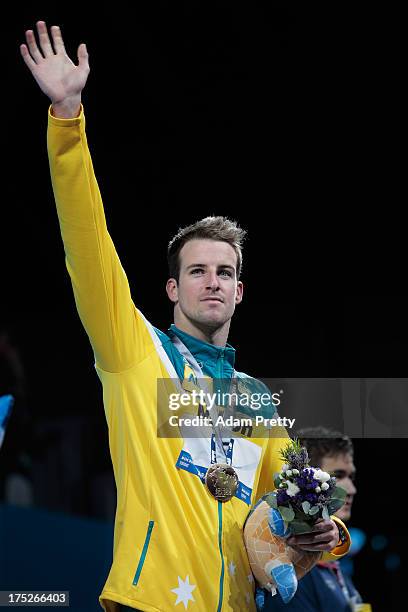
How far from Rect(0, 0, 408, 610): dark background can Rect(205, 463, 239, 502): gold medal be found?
9.38 ft

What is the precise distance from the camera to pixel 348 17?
239 inches

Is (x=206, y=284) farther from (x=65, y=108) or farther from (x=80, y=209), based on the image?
(x=65, y=108)

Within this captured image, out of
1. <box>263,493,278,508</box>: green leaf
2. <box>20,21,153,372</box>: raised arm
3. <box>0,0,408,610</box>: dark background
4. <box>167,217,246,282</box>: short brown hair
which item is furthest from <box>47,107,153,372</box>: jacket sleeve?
<box>0,0,408,610</box>: dark background

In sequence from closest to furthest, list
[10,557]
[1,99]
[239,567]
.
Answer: [239,567], [10,557], [1,99]

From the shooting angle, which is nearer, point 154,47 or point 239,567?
point 239,567

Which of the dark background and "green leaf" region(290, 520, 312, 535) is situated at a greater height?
the dark background

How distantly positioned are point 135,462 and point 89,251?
71cm

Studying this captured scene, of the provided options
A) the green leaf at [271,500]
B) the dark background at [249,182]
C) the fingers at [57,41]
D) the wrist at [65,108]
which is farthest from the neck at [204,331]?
the dark background at [249,182]

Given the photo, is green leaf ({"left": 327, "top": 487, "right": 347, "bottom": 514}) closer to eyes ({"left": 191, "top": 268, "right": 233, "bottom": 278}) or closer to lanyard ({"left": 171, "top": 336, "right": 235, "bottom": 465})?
lanyard ({"left": 171, "top": 336, "right": 235, "bottom": 465})

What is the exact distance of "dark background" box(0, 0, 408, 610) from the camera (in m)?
5.97

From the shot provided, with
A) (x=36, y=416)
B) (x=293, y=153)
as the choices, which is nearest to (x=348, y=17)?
(x=293, y=153)

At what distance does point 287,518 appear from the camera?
2.79 meters

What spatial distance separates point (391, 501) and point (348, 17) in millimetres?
3514

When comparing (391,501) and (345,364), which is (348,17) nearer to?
(345,364)
